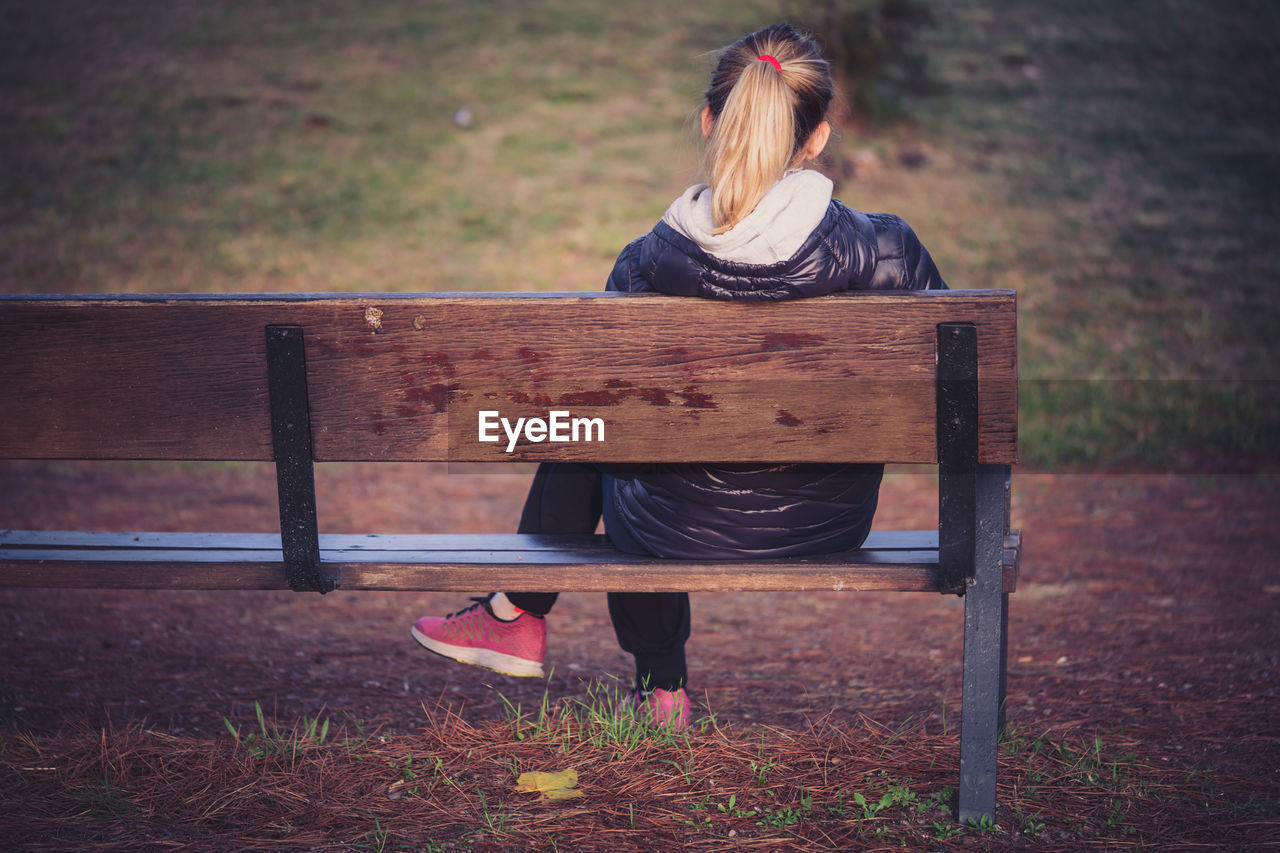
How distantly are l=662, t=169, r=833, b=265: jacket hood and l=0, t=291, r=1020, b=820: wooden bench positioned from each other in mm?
139

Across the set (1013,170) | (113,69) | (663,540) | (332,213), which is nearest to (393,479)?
(663,540)

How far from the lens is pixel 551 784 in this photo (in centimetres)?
279

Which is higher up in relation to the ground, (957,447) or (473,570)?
(957,447)

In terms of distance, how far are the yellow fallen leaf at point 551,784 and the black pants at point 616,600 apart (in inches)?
16.5

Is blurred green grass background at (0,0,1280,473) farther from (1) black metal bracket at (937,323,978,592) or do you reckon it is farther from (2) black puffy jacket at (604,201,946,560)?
(1) black metal bracket at (937,323,978,592)

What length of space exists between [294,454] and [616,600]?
1.00 metres

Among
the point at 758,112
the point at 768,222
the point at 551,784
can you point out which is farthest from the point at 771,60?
the point at 551,784

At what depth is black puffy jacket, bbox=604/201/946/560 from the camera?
2.60 meters

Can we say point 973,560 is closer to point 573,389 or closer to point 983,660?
point 983,660

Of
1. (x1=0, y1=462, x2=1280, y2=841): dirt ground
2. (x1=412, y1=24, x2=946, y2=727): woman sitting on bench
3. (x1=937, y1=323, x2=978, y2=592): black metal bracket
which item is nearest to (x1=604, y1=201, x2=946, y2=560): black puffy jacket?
(x1=412, y1=24, x2=946, y2=727): woman sitting on bench

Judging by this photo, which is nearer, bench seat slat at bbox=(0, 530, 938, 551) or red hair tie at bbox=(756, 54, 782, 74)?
red hair tie at bbox=(756, 54, 782, 74)

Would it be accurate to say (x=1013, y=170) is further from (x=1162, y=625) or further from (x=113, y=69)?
(x=113, y=69)

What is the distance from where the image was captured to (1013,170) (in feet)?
45.6

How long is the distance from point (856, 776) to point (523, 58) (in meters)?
16.0
